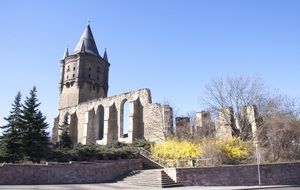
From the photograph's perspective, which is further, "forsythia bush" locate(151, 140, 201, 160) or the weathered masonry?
the weathered masonry

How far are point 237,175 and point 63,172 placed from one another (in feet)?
39.3

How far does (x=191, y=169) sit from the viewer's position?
73.4 ft

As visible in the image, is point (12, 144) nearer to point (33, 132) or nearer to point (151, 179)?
point (33, 132)

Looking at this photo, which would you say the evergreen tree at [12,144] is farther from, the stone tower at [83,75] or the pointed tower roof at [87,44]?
the pointed tower roof at [87,44]

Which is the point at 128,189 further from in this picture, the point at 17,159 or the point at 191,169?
the point at 17,159

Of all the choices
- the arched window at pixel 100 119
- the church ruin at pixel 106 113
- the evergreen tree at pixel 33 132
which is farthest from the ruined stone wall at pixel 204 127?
the arched window at pixel 100 119

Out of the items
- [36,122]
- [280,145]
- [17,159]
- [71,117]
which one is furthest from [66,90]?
[280,145]

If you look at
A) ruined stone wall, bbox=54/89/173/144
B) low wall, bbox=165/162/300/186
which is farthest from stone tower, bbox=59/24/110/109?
low wall, bbox=165/162/300/186

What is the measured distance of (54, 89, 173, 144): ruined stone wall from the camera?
43625 millimetres

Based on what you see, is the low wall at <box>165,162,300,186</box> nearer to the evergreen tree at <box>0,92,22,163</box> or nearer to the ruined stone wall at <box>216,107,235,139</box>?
the ruined stone wall at <box>216,107,235,139</box>

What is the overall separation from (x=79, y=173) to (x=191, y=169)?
8.00 meters

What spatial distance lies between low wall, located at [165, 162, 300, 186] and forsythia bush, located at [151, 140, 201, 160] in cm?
495

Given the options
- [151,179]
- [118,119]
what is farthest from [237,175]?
[118,119]

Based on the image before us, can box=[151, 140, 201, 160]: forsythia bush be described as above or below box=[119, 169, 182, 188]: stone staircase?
above
